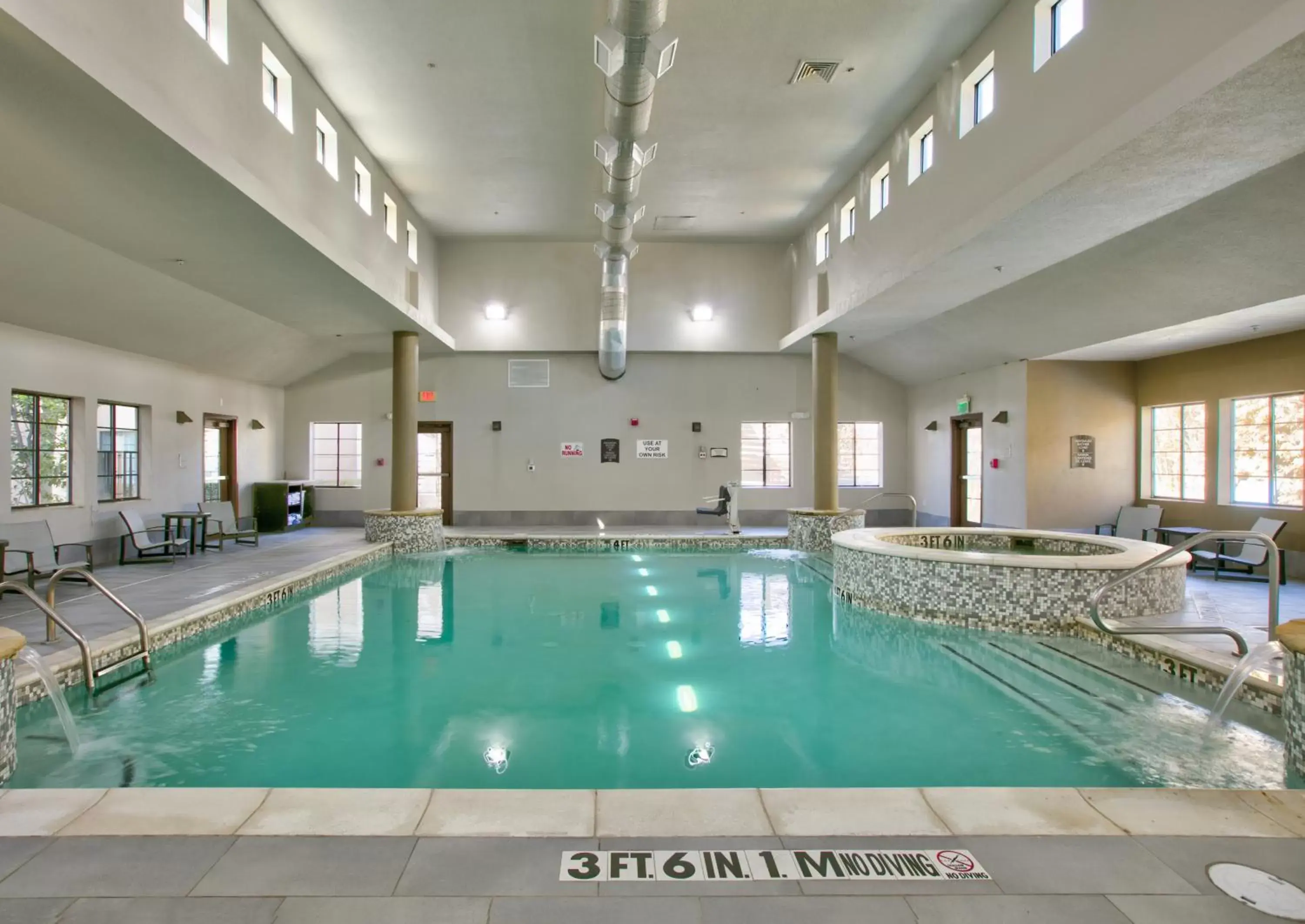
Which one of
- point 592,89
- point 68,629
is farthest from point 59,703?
point 592,89

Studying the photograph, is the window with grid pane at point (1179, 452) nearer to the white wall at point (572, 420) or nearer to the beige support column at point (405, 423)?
the white wall at point (572, 420)

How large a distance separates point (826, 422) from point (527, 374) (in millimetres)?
5148

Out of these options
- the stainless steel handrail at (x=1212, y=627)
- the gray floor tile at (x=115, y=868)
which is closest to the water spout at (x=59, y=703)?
the gray floor tile at (x=115, y=868)

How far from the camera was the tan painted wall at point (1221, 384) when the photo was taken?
24.1 ft

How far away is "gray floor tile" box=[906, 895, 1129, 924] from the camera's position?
1.77 metres

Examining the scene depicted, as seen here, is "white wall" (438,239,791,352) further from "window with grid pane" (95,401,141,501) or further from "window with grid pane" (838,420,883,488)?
"window with grid pane" (95,401,141,501)

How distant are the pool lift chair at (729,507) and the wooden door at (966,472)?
3.36m

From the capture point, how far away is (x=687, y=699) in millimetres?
4070

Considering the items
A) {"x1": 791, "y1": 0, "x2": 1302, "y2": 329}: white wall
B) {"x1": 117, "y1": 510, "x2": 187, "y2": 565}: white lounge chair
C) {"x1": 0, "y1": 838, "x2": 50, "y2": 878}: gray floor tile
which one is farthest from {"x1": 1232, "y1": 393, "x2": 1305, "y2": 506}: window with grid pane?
{"x1": 117, "y1": 510, "x2": 187, "y2": 565}: white lounge chair

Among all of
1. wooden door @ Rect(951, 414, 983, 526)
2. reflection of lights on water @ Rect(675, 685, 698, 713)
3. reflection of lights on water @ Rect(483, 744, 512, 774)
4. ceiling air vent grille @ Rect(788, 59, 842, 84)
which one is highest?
ceiling air vent grille @ Rect(788, 59, 842, 84)

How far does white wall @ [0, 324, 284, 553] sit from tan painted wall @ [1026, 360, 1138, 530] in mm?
11015

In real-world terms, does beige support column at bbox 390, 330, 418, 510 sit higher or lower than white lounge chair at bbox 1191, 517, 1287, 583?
higher

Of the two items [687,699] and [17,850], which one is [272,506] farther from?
[17,850]

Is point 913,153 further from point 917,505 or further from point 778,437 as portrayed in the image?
point 917,505
